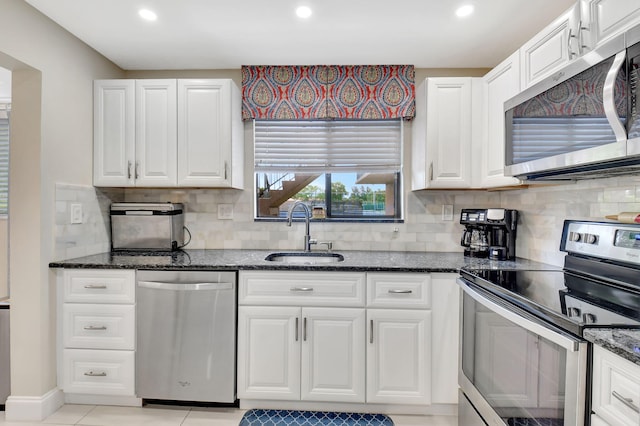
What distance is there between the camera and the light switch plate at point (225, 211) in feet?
9.50

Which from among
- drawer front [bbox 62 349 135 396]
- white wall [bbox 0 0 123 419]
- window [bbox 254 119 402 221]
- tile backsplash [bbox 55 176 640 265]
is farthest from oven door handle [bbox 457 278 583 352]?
white wall [bbox 0 0 123 419]

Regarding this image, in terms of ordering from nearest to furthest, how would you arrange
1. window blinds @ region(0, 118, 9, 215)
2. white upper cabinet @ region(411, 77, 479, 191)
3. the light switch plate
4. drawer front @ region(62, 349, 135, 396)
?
drawer front @ region(62, 349, 135, 396) → white upper cabinet @ region(411, 77, 479, 191) → the light switch plate → window blinds @ region(0, 118, 9, 215)

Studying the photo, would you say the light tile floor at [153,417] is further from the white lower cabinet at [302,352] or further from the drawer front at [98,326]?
the drawer front at [98,326]

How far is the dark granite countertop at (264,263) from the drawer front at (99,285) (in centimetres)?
4

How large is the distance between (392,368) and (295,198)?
1.46 meters

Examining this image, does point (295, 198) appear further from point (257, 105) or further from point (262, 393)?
point (262, 393)

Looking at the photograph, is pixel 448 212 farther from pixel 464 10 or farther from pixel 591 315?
pixel 591 315

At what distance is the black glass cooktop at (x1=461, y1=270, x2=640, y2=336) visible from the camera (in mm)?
1110

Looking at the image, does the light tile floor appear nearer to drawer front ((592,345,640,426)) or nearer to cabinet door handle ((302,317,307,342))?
cabinet door handle ((302,317,307,342))

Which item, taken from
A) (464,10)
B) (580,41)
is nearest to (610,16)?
(580,41)

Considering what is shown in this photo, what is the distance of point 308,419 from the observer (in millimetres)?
2098

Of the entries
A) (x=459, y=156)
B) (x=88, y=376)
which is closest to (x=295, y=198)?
(x=459, y=156)

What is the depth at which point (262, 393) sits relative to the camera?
2.15 metres

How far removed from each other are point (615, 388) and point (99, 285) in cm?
240
